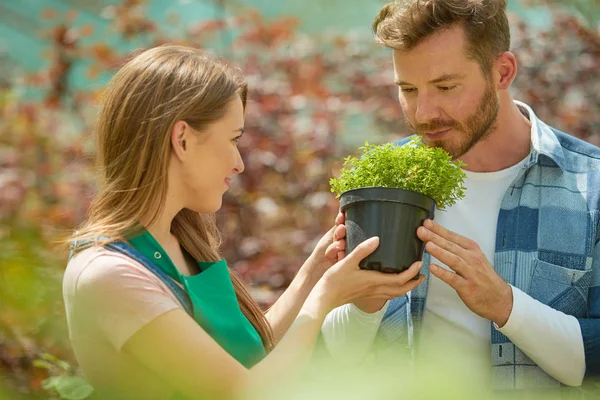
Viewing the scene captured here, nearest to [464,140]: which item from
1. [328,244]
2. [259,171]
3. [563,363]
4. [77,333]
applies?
[328,244]

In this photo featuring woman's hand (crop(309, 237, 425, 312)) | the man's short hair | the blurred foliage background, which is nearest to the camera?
woman's hand (crop(309, 237, 425, 312))

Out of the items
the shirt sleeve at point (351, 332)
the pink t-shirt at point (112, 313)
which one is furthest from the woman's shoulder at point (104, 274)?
the shirt sleeve at point (351, 332)

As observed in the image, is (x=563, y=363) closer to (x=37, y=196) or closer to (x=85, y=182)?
(x=85, y=182)

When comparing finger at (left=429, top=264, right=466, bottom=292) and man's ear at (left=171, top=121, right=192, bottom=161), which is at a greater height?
man's ear at (left=171, top=121, right=192, bottom=161)

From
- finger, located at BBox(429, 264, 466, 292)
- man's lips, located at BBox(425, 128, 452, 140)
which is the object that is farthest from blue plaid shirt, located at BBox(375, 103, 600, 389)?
finger, located at BBox(429, 264, 466, 292)

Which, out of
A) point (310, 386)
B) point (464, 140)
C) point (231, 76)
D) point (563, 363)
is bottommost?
point (563, 363)

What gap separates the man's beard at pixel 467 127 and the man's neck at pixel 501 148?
3.1 inches

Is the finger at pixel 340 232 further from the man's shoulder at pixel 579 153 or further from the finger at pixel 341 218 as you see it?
the man's shoulder at pixel 579 153

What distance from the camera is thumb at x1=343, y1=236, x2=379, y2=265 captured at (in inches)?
84.4

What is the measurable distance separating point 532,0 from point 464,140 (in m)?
2.35

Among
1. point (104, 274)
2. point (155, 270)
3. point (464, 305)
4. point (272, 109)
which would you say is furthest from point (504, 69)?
point (104, 274)

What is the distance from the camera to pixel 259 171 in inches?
147

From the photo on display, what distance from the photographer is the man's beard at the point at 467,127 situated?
2.76 meters

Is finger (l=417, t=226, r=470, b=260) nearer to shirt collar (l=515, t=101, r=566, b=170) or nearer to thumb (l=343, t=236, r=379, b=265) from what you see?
thumb (l=343, t=236, r=379, b=265)
